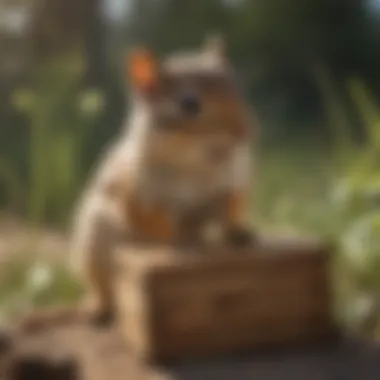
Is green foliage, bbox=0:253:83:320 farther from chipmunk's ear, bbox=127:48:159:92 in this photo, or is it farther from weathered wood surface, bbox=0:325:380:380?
chipmunk's ear, bbox=127:48:159:92

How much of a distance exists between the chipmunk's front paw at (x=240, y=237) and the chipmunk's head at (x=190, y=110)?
0.09 m

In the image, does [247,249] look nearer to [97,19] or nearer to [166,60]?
[166,60]

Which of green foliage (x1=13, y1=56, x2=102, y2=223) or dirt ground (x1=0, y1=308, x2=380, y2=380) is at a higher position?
green foliage (x1=13, y1=56, x2=102, y2=223)

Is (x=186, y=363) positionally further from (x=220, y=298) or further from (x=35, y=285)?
(x=35, y=285)

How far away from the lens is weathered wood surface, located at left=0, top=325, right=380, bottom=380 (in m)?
0.84

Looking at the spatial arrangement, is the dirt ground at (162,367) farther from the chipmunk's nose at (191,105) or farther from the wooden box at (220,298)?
the chipmunk's nose at (191,105)

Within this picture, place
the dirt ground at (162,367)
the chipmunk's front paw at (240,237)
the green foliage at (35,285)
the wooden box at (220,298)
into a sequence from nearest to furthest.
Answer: the dirt ground at (162,367) < the wooden box at (220,298) < the chipmunk's front paw at (240,237) < the green foliage at (35,285)

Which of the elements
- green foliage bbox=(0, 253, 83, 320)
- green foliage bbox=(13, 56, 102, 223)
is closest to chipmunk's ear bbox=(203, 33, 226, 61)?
green foliage bbox=(13, 56, 102, 223)

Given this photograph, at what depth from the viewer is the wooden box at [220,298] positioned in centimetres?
91

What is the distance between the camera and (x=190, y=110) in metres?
0.98

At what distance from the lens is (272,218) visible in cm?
122

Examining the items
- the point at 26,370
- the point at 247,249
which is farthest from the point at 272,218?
the point at 26,370

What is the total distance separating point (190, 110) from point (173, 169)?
7cm

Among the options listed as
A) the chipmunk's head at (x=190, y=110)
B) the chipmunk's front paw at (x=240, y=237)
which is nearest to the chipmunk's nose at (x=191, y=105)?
the chipmunk's head at (x=190, y=110)
